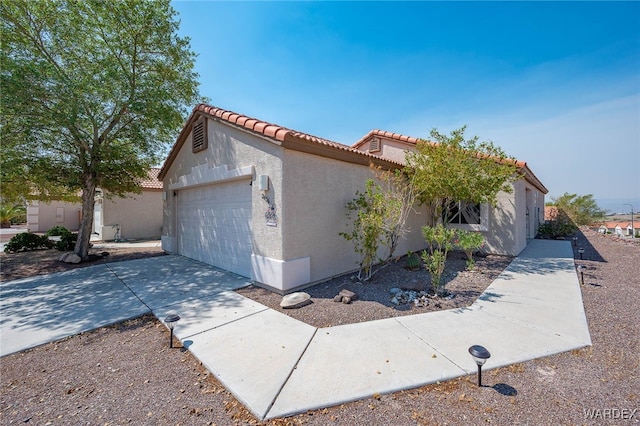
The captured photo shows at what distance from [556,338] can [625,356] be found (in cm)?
71

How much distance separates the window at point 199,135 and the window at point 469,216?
9594 millimetres

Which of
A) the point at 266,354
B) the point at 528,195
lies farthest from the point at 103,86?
the point at 528,195

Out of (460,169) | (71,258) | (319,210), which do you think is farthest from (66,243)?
(460,169)

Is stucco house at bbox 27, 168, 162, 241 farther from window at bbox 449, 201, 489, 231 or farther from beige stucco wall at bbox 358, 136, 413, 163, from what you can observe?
window at bbox 449, 201, 489, 231

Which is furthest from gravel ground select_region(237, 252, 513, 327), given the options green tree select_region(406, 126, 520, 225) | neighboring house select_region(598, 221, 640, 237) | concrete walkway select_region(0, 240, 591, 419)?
neighboring house select_region(598, 221, 640, 237)

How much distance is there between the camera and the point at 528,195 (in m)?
14.8

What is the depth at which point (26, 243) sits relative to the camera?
12.4 metres

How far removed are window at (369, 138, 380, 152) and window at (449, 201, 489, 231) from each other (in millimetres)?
4747

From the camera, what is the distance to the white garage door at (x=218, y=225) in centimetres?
758

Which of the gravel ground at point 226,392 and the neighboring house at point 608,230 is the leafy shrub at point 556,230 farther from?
the gravel ground at point 226,392

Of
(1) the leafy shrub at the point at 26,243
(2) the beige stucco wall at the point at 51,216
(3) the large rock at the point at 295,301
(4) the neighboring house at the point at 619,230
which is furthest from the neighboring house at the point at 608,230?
(2) the beige stucco wall at the point at 51,216

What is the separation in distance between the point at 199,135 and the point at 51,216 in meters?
21.8

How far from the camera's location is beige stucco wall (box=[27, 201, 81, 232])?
819 inches

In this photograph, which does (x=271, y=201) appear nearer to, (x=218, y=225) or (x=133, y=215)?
(x=218, y=225)
